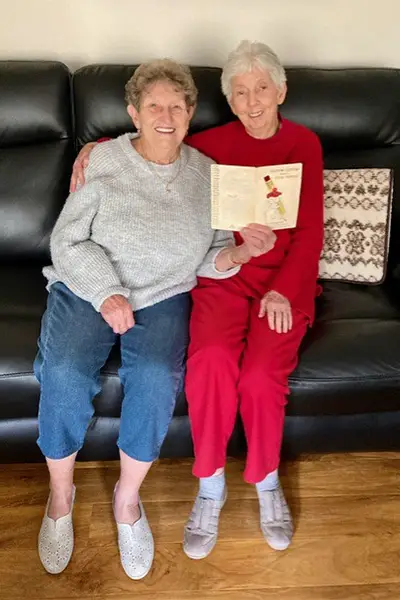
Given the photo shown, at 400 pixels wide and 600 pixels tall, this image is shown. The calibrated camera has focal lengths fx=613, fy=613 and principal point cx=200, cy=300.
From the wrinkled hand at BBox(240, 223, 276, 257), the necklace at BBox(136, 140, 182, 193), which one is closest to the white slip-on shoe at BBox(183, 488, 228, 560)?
the wrinkled hand at BBox(240, 223, 276, 257)

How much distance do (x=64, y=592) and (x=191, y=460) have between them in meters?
0.53

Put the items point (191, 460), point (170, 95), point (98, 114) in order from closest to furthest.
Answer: point (170, 95)
point (191, 460)
point (98, 114)

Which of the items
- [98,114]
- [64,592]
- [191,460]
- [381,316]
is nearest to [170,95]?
[98,114]

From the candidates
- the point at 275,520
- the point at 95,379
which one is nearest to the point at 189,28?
the point at 95,379

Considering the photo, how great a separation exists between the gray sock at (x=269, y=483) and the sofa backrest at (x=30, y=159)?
99 centimetres

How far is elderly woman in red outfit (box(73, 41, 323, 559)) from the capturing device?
1490mm

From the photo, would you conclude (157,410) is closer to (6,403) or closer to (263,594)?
(6,403)

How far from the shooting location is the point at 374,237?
6.22 feet

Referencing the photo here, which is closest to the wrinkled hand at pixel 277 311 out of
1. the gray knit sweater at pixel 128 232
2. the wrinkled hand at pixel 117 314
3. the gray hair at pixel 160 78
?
the gray knit sweater at pixel 128 232

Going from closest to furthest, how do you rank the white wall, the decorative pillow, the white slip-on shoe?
the white slip-on shoe
the decorative pillow
the white wall

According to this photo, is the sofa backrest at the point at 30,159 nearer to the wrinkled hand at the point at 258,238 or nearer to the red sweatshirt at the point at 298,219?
the red sweatshirt at the point at 298,219

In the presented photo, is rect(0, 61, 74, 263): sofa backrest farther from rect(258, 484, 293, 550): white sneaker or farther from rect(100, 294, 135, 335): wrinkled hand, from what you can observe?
rect(258, 484, 293, 550): white sneaker

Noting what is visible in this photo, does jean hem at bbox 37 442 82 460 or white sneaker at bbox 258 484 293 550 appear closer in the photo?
jean hem at bbox 37 442 82 460

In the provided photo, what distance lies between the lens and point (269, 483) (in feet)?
5.31
